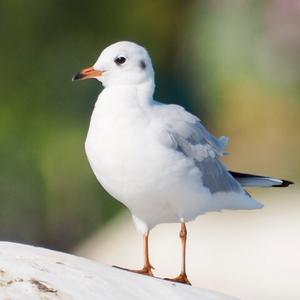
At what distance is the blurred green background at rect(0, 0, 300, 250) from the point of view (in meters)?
11.3

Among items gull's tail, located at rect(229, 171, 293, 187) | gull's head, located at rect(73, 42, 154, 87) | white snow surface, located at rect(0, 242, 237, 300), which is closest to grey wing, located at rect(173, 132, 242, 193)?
gull's tail, located at rect(229, 171, 293, 187)

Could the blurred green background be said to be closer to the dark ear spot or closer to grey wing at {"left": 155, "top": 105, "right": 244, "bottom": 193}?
grey wing at {"left": 155, "top": 105, "right": 244, "bottom": 193}

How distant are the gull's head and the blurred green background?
18.1 feet

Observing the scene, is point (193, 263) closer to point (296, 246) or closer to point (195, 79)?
point (296, 246)

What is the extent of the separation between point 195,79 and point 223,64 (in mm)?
411

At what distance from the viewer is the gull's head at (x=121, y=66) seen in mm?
5449

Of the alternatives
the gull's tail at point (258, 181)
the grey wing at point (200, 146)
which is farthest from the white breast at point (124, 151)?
the gull's tail at point (258, 181)

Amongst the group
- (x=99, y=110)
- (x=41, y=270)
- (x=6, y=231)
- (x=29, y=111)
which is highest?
(x=99, y=110)

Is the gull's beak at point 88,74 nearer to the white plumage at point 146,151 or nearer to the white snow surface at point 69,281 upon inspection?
the white plumage at point 146,151

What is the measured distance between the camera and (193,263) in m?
9.45

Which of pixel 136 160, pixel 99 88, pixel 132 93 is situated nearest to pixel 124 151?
pixel 136 160

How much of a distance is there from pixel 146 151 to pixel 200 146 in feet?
1.30

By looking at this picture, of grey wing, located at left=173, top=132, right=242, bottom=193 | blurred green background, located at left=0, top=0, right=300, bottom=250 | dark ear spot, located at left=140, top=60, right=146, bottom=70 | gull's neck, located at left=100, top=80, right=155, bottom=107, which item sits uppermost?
dark ear spot, located at left=140, top=60, right=146, bottom=70

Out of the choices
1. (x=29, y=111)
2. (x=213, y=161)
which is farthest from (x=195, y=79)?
(x=213, y=161)
